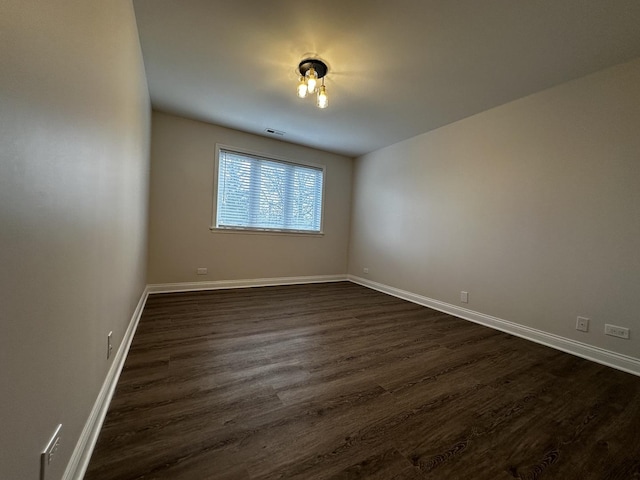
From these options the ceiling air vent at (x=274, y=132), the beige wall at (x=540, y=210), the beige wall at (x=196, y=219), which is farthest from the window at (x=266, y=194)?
the beige wall at (x=540, y=210)

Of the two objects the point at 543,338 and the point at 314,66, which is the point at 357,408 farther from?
the point at 314,66

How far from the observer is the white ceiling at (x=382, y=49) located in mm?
1755

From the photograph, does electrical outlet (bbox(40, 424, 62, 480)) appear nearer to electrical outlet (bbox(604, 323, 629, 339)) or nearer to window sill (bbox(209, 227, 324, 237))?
window sill (bbox(209, 227, 324, 237))

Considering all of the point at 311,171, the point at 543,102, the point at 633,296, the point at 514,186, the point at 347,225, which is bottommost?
the point at 633,296

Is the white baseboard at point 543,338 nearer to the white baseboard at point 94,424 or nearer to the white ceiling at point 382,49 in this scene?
the white ceiling at point 382,49

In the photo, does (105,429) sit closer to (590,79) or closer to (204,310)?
(204,310)

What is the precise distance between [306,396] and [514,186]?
2.99 meters

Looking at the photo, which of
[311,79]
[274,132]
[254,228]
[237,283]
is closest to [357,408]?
[311,79]

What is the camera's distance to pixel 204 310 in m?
2.98

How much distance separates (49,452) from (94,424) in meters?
0.51

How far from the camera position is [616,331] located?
211 cm

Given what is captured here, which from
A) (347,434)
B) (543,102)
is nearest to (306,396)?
(347,434)

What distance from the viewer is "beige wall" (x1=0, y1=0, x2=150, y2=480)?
562 millimetres

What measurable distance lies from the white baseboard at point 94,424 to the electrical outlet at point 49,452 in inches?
6.3
